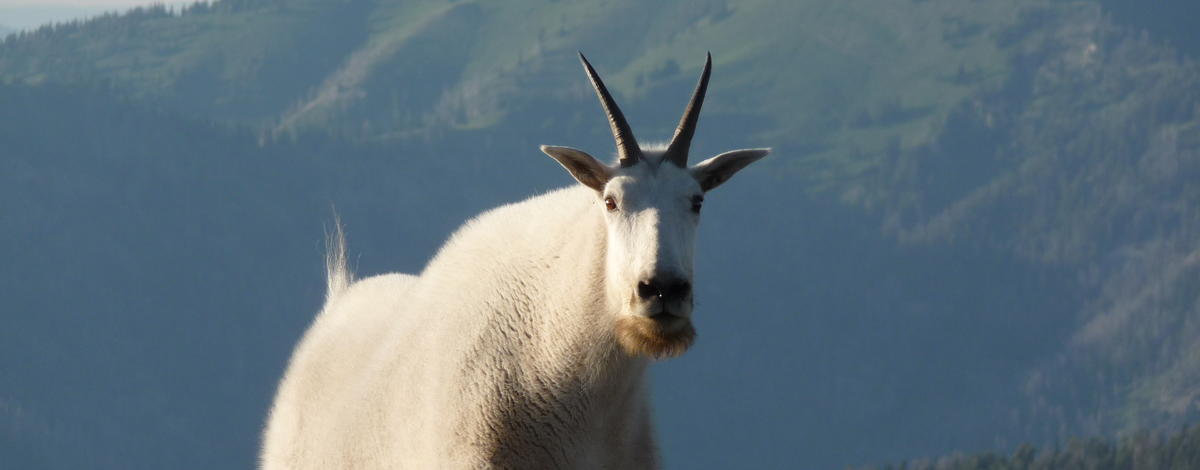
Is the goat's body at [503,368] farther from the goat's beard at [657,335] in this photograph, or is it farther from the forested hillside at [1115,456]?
the forested hillside at [1115,456]

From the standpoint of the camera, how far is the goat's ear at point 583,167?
35.1 feet

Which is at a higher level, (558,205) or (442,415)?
(558,205)

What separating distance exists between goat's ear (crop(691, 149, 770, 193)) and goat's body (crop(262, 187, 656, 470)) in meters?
0.72

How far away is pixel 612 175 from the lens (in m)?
10.8

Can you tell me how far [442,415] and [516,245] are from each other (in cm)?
142

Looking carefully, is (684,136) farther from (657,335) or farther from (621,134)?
(657,335)

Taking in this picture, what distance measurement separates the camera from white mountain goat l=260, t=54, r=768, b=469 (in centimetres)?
1029

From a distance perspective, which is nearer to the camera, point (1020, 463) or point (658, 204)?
point (658, 204)

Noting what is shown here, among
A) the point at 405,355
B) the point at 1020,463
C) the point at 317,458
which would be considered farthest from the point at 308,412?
the point at 1020,463

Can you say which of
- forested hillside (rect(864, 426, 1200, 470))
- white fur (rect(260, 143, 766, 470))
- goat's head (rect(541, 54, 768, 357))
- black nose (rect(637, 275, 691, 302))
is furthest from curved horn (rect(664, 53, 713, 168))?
forested hillside (rect(864, 426, 1200, 470))

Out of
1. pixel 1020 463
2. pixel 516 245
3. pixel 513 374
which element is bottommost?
pixel 1020 463

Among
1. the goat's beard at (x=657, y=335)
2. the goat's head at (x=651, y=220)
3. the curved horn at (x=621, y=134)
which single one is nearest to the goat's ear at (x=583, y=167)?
the goat's head at (x=651, y=220)

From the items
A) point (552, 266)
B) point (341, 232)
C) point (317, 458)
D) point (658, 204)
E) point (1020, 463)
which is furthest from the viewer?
point (1020, 463)

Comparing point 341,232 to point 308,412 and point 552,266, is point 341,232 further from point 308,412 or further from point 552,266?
point 552,266
